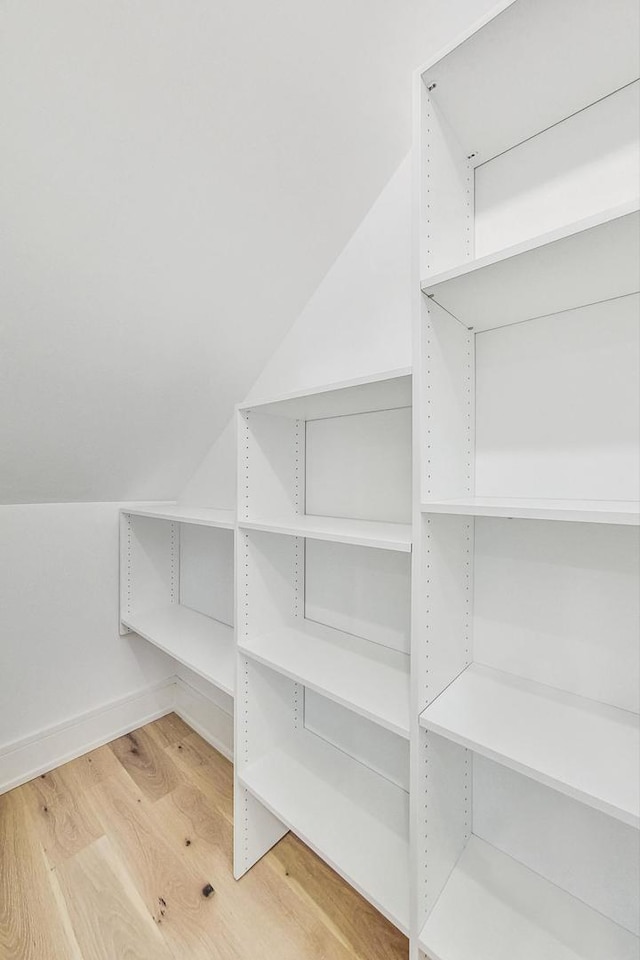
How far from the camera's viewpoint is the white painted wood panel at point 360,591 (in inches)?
48.2

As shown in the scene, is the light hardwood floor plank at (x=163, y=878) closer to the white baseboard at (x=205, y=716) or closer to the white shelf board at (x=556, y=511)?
the white baseboard at (x=205, y=716)

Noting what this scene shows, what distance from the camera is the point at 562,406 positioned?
2.93 feet

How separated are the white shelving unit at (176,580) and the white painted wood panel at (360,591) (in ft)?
1.48

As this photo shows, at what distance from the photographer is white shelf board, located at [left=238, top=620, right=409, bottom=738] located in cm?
94

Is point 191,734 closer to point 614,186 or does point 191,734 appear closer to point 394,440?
point 394,440

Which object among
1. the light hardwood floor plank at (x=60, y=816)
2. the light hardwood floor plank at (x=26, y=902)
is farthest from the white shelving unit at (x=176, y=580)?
the light hardwood floor plank at (x=26, y=902)

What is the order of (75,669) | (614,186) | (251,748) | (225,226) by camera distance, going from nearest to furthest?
(614,186) → (225,226) → (251,748) → (75,669)

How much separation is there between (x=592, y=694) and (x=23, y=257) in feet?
5.20

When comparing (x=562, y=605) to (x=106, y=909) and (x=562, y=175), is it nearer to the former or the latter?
(x=562, y=175)

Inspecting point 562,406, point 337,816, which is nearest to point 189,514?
point 337,816

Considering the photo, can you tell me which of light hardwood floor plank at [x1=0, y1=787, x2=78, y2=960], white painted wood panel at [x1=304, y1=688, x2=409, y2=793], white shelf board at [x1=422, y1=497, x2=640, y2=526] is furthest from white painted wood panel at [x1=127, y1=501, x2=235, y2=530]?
light hardwood floor plank at [x1=0, y1=787, x2=78, y2=960]

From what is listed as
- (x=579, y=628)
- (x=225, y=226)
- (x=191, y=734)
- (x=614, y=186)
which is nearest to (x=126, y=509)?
(x=191, y=734)

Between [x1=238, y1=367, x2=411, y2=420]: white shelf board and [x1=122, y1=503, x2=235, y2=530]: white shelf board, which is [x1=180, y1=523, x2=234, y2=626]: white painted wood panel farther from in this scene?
[x1=238, y1=367, x2=411, y2=420]: white shelf board

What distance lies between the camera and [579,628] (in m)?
0.88
